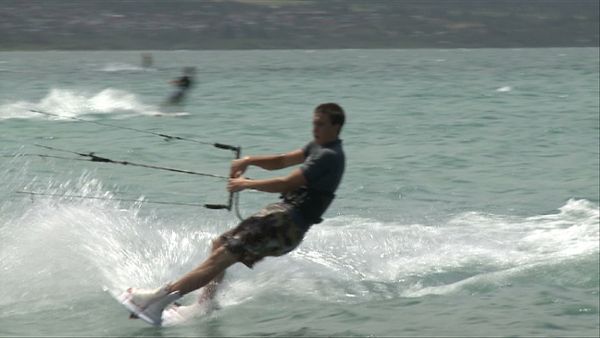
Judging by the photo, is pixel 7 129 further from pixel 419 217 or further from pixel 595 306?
pixel 595 306

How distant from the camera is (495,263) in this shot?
38.5 feet

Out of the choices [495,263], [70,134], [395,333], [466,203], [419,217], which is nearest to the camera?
[395,333]

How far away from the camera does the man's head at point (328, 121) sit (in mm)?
8789

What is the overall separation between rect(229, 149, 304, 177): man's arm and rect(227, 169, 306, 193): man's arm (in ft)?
0.91

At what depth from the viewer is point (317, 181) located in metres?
8.84

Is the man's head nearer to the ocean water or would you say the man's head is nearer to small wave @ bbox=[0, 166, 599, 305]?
the ocean water

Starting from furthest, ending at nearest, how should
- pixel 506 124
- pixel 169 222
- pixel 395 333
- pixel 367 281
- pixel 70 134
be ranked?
pixel 506 124, pixel 70 134, pixel 169 222, pixel 367 281, pixel 395 333

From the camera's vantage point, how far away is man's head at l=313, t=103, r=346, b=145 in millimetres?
8789

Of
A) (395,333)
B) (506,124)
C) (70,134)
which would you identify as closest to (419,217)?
(395,333)

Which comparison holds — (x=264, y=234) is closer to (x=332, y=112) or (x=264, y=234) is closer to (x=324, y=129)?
(x=324, y=129)

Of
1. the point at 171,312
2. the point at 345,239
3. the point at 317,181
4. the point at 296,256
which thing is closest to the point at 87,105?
the point at 345,239

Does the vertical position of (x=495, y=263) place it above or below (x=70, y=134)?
above

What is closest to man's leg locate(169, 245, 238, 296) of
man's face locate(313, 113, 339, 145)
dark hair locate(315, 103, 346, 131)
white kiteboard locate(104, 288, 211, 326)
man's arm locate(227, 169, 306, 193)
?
white kiteboard locate(104, 288, 211, 326)

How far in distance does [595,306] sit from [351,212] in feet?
20.8
